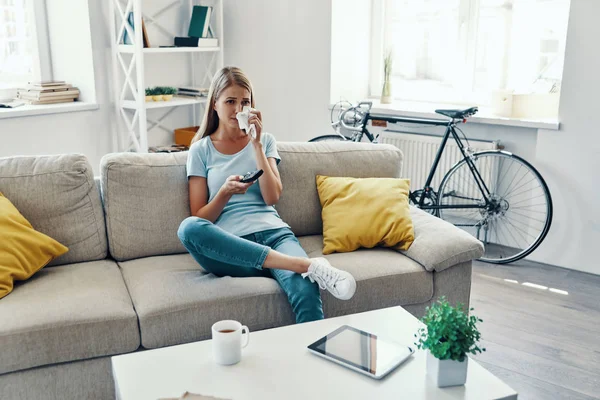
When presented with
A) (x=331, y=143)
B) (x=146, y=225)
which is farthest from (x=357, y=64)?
(x=146, y=225)

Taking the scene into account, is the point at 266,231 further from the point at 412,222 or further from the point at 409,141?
the point at 409,141

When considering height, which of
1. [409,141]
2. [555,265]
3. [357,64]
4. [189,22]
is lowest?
[555,265]

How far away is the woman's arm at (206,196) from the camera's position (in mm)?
2328

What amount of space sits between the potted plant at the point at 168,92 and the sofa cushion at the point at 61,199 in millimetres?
2075

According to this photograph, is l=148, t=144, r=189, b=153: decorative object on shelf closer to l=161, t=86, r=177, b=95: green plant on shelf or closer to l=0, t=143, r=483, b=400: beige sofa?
l=161, t=86, r=177, b=95: green plant on shelf

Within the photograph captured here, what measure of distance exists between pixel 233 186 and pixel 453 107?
2241 millimetres

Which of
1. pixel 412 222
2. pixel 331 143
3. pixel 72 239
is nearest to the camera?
pixel 72 239

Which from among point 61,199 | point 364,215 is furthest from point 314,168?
point 61,199

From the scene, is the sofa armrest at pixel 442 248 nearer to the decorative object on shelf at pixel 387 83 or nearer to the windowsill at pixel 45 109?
the decorative object on shelf at pixel 387 83

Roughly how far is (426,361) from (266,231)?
971 millimetres

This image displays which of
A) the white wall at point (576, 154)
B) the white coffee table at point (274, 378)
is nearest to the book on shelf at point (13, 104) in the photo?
the white coffee table at point (274, 378)

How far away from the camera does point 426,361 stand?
1.61 m

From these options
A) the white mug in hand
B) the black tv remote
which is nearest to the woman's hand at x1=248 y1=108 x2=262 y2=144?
the black tv remote

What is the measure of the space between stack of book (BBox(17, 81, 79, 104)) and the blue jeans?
7.85 ft
